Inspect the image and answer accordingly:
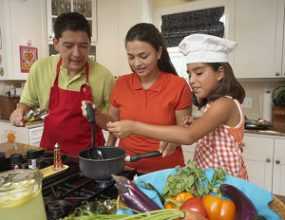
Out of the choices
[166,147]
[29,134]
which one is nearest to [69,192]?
[166,147]

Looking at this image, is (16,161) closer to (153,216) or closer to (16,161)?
(16,161)

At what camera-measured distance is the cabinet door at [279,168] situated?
2252 millimetres

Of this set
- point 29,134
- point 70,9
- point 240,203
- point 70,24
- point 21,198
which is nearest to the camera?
point 21,198

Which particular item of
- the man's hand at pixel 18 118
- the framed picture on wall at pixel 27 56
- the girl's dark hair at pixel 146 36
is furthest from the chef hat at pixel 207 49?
the framed picture on wall at pixel 27 56

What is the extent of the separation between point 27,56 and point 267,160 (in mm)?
2441

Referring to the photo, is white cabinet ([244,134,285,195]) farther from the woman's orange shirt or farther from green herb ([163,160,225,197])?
green herb ([163,160,225,197])

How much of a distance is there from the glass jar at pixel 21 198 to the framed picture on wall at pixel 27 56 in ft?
7.90

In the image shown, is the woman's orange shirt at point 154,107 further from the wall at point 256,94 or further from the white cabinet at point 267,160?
the wall at point 256,94

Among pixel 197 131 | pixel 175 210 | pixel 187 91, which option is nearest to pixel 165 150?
pixel 197 131

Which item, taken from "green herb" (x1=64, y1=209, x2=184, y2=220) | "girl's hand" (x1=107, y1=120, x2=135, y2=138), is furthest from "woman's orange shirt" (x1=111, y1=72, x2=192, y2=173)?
"green herb" (x1=64, y1=209, x2=184, y2=220)

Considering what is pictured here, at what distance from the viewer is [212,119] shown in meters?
0.96

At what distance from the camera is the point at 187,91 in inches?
46.2

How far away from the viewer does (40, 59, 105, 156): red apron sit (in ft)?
4.58

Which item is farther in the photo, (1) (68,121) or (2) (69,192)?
(1) (68,121)
